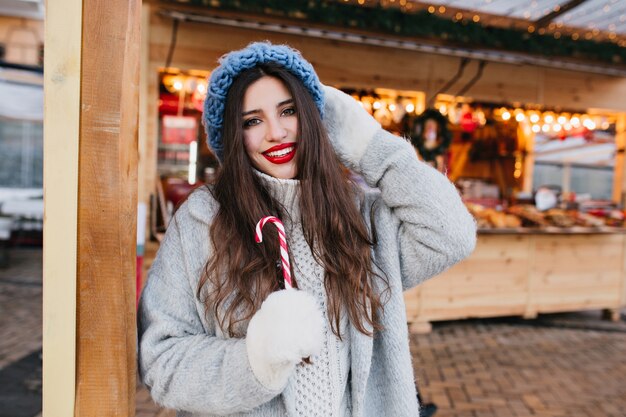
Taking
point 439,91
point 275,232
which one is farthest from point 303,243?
point 439,91

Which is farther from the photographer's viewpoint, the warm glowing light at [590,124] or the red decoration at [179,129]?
the warm glowing light at [590,124]

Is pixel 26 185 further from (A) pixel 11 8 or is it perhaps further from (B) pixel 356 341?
(B) pixel 356 341

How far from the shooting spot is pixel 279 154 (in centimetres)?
159

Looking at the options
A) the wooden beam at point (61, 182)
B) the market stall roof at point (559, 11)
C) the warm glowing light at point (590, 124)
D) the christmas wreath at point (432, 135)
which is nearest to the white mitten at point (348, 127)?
the wooden beam at point (61, 182)

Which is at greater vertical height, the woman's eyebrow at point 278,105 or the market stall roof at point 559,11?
the market stall roof at point 559,11

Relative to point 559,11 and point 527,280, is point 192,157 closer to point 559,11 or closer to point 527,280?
point 527,280

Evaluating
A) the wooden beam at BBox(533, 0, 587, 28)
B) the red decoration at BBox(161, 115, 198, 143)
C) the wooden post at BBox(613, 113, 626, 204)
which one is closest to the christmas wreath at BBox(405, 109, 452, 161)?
the wooden beam at BBox(533, 0, 587, 28)

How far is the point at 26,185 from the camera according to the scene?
1018 cm

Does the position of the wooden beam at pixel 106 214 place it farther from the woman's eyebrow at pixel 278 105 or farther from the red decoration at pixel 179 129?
the red decoration at pixel 179 129

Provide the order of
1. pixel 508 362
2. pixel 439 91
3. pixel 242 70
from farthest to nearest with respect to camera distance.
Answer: pixel 439 91 → pixel 508 362 → pixel 242 70

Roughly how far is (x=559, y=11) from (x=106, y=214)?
6.02 m

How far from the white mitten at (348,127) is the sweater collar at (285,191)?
0.66 ft

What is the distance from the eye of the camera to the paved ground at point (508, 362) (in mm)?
4039

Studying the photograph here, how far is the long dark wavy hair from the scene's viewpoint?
1.46 meters
